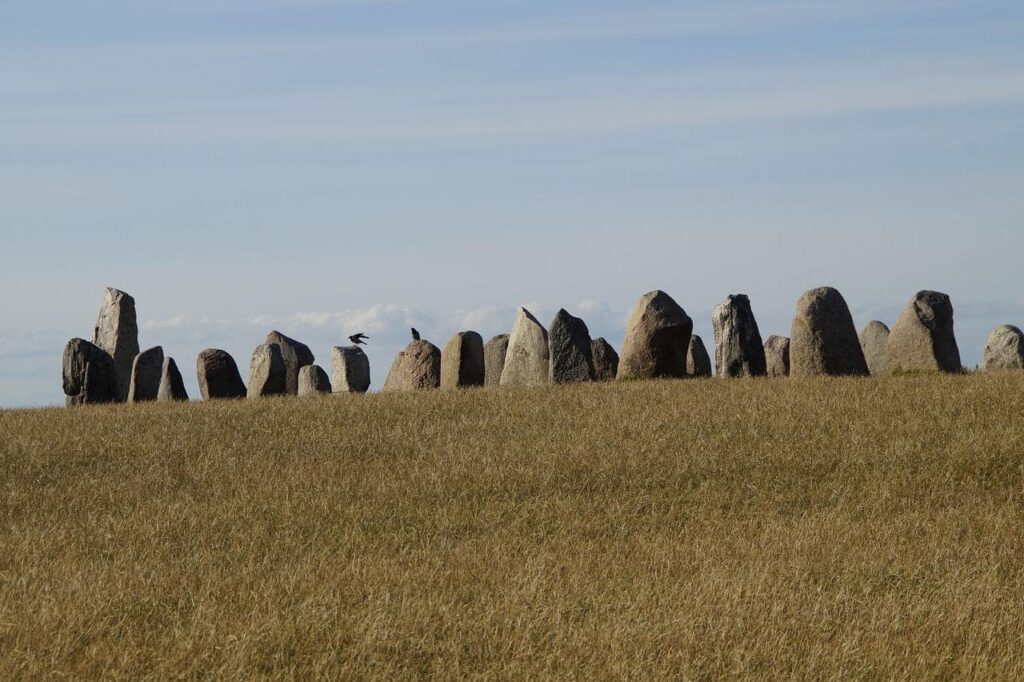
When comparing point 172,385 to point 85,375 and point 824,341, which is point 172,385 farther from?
point 824,341

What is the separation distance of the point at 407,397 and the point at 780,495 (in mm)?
8727

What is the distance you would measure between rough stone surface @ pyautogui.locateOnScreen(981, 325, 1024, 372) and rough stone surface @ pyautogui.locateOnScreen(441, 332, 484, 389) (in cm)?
1109

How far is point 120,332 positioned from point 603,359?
503 inches

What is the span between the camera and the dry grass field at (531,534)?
28.7 feet

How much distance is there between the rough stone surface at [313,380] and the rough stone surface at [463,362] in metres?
3.92

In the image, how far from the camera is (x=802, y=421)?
55.4 feet

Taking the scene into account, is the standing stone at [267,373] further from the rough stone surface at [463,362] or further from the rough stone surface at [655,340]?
the rough stone surface at [655,340]

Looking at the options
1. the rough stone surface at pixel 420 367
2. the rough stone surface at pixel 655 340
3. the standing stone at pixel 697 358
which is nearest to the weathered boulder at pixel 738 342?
the rough stone surface at pixel 655 340

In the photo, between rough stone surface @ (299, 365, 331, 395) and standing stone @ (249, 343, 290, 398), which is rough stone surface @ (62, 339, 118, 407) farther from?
rough stone surface @ (299, 365, 331, 395)

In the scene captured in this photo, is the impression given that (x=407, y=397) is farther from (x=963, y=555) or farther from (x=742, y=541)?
(x=963, y=555)

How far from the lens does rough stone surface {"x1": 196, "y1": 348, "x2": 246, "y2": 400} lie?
88.2ft

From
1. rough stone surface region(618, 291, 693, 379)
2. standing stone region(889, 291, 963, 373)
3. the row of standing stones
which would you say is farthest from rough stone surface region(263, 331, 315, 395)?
standing stone region(889, 291, 963, 373)

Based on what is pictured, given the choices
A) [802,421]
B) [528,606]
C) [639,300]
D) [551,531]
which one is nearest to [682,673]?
[528,606]

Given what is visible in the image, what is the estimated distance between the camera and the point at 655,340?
77.7 feet
